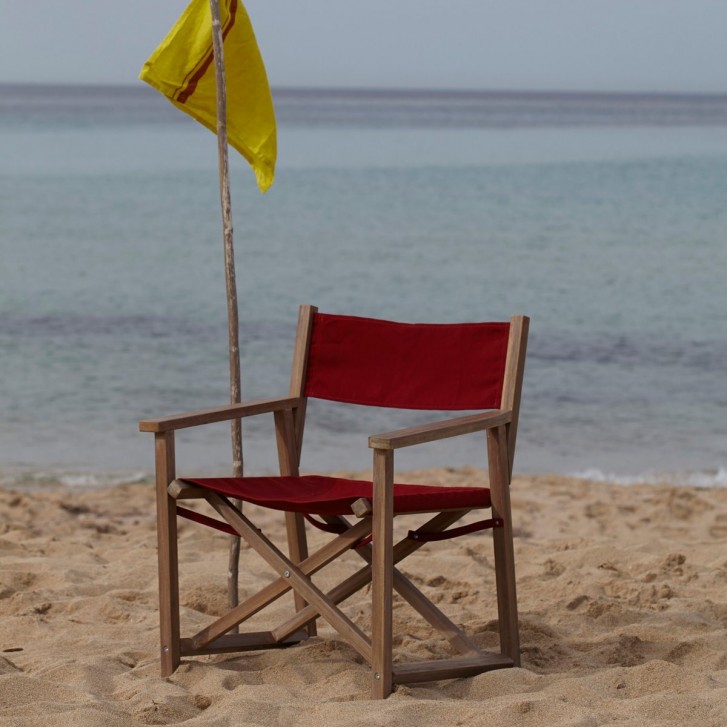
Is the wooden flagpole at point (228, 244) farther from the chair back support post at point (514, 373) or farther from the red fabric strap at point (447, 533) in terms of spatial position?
the chair back support post at point (514, 373)

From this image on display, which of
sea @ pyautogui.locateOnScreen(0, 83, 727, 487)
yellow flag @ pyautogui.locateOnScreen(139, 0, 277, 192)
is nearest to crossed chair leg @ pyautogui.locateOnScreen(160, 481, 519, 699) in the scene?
yellow flag @ pyautogui.locateOnScreen(139, 0, 277, 192)

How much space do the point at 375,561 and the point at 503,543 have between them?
1.28ft

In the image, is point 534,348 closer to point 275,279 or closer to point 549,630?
point 275,279

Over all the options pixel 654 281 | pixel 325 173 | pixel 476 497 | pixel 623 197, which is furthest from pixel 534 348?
pixel 325 173

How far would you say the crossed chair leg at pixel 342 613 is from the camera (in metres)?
2.53

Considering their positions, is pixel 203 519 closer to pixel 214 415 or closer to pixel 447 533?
pixel 214 415

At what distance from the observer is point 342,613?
2.65m

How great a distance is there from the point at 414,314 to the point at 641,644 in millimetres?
7922

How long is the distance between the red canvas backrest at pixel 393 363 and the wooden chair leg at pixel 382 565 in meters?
0.53

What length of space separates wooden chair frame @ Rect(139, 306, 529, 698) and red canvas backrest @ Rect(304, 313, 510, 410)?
147 millimetres

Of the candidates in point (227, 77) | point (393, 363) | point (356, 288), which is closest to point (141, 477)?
point (227, 77)

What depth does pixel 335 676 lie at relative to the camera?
8.87ft

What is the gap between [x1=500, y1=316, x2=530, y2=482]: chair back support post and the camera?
9.14 ft

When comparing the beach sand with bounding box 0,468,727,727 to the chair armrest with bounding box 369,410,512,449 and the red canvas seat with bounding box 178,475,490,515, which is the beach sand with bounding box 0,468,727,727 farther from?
the chair armrest with bounding box 369,410,512,449
